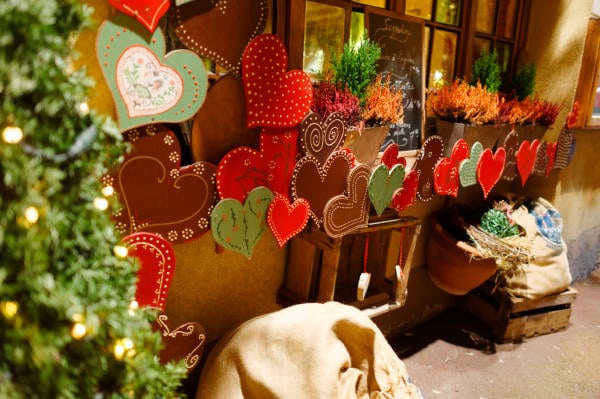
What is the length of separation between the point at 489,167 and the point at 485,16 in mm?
1340

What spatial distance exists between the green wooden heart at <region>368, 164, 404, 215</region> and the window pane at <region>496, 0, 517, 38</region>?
2.04 meters

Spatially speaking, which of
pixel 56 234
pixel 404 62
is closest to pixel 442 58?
pixel 404 62

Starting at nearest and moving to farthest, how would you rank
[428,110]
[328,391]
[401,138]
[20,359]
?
1. [20,359]
2. [328,391]
3. [401,138]
4. [428,110]

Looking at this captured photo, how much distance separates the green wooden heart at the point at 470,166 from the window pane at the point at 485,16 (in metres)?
1.16

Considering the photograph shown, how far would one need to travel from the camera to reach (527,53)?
3.77m

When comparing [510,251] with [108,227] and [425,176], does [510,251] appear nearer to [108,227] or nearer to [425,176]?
[425,176]

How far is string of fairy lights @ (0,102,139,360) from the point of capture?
845 mm

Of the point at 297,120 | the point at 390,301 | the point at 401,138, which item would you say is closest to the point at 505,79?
the point at 401,138

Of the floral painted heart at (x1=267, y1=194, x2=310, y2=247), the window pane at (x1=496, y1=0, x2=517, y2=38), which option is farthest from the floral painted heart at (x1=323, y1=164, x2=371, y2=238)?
the window pane at (x1=496, y1=0, x2=517, y2=38)

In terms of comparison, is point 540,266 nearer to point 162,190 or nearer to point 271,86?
point 271,86

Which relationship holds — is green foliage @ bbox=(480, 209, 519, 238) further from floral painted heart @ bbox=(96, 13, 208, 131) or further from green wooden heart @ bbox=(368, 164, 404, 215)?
floral painted heart @ bbox=(96, 13, 208, 131)

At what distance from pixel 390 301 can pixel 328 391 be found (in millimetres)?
1060

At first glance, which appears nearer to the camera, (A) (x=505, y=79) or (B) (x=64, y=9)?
(B) (x=64, y=9)

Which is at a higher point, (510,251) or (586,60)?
(586,60)
